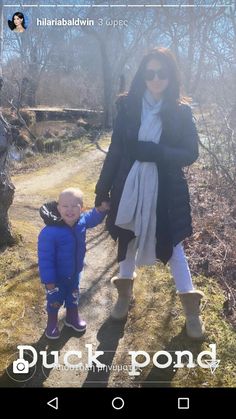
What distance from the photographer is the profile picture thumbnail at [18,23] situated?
5.20ft

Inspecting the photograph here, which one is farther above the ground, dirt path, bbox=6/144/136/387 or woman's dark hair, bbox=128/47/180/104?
woman's dark hair, bbox=128/47/180/104

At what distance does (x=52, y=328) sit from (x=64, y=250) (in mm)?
310

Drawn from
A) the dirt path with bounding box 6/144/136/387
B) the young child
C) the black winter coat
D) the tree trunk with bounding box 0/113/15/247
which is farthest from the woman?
the tree trunk with bounding box 0/113/15/247

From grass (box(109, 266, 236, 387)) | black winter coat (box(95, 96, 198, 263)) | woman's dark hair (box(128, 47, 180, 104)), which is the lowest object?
grass (box(109, 266, 236, 387))

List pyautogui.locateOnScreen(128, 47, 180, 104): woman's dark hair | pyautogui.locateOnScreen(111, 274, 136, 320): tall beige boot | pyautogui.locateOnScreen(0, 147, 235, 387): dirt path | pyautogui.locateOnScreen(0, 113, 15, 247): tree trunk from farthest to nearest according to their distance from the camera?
pyautogui.locateOnScreen(0, 113, 15, 247): tree trunk
pyautogui.locateOnScreen(111, 274, 136, 320): tall beige boot
pyautogui.locateOnScreen(128, 47, 180, 104): woman's dark hair
pyautogui.locateOnScreen(0, 147, 235, 387): dirt path

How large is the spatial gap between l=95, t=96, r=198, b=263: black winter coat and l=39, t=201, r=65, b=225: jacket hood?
0.64 feet

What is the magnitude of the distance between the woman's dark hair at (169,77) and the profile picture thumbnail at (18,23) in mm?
451

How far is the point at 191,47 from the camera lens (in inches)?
86.1

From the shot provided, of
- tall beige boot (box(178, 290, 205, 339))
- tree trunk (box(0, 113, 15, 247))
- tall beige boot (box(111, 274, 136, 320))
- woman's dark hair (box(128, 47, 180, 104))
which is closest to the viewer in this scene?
woman's dark hair (box(128, 47, 180, 104))

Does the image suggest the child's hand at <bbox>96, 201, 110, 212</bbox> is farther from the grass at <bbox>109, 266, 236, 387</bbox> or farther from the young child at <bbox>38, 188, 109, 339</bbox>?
the grass at <bbox>109, 266, 236, 387</bbox>

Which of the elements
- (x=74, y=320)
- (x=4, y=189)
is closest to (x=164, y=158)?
(x=74, y=320)

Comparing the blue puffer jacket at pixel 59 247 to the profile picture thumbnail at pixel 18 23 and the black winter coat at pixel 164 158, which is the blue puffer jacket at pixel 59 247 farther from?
the profile picture thumbnail at pixel 18 23

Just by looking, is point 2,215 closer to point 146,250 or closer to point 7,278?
point 7,278

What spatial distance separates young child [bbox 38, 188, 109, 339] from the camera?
5.33 feet
